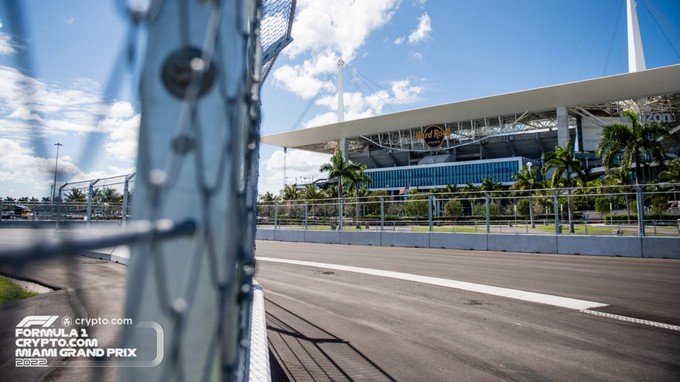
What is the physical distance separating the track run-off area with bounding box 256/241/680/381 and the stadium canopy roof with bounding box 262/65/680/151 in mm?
55774

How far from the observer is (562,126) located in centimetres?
6109

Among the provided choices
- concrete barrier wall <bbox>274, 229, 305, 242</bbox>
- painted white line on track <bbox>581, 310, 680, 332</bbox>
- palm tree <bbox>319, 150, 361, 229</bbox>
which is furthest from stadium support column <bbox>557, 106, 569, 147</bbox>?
painted white line on track <bbox>581, 310, 680, 332</bbox>

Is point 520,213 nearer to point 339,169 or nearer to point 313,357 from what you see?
point 313,357

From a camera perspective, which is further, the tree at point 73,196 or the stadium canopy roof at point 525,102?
the stadium canopy roof at point 525,102

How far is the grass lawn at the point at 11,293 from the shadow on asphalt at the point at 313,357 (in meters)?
3.81

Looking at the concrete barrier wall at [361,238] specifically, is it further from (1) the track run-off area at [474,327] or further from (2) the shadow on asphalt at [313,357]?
(2) the shadow on asphalt at [313,357]

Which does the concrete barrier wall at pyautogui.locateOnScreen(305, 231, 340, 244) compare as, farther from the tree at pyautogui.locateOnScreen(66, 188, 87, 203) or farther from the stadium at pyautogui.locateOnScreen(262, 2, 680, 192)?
the stadium at pyautogui.locateOnScreen(262, 2, 680, 192)

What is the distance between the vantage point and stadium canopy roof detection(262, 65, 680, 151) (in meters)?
54.8

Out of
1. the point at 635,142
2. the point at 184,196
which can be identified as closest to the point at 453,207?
the point at 635,142

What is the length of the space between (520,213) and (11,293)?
1630 cm

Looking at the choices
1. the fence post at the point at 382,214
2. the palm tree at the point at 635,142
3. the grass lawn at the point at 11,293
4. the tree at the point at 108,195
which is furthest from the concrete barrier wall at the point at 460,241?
the palm tree at the point at 635,142

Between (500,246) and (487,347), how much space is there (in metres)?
13.7

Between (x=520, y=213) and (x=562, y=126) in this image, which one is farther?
(x=562, y=126)

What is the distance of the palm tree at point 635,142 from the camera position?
26219 millimetres
